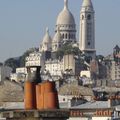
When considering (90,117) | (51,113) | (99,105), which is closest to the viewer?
(51,113)

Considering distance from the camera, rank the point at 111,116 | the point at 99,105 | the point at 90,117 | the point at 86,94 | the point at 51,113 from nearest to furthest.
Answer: the point at 51,113
the point at 111,116
the point at 90,117
the point at 99,105
the point at 86,94

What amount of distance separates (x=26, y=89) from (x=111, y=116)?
16.2m

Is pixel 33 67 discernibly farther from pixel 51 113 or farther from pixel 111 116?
pixel 111 116

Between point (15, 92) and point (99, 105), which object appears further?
point (15, 92)

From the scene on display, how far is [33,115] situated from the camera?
12.2 metres

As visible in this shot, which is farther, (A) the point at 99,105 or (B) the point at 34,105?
(A) the point at 99,105

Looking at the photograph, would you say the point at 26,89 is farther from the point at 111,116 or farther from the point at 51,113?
the point at 111,116

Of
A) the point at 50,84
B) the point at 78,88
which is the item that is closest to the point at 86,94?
the point at 78,88

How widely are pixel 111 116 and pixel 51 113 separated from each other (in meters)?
16.5

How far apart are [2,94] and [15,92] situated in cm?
104

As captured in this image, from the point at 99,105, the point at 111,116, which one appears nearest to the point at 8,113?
the point at 111,116

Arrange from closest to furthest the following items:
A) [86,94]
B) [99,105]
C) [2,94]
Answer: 1. [99,105]
2. [2,94]
3. [86,94]

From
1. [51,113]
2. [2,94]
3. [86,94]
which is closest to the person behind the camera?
[51,113]

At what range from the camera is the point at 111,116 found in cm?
2862
